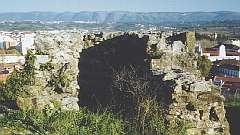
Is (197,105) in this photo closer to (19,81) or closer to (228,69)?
(19,81)

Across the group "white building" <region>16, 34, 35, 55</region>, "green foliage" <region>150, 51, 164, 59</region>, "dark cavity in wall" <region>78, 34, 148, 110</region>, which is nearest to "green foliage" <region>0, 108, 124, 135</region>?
"green foliage" <region>150, 51, 164, 59</region>

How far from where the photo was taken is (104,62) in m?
16.0

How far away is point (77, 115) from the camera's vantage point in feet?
40.0

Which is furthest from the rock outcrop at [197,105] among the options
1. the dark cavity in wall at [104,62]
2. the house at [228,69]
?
the house at [228,69]

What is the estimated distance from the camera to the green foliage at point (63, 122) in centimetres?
1118

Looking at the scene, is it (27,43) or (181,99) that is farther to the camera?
(27,43)

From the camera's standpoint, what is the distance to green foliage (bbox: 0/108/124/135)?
11180 millimetres

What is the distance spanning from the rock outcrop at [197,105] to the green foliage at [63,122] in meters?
1.49

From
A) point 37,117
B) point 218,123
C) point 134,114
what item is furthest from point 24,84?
point 218,123

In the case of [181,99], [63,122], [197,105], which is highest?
→ [181,99]

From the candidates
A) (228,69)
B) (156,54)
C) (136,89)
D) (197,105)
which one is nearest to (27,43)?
(228,69)

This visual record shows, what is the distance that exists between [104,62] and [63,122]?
490 centimetres

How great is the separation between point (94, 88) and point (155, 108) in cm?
513

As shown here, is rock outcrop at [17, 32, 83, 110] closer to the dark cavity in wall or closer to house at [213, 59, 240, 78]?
the dark cavity in wall
